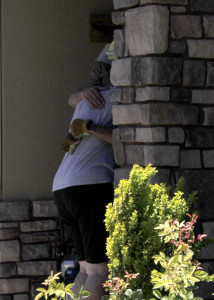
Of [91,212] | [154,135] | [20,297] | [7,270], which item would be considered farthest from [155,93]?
[20,297]

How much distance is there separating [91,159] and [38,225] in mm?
1372

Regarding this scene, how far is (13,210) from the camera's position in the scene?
20.4 ft

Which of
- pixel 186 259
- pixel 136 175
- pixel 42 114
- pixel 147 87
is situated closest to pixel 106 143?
pixel 147 87

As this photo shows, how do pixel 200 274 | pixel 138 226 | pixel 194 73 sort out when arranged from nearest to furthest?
pixel 200 274 → pixel 138 226 → pixel 194 73

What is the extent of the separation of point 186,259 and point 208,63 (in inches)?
78.5

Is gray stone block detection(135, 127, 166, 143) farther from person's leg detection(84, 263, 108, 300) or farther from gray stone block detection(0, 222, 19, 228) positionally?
gray stone block detection(0, 222, 19, 228)

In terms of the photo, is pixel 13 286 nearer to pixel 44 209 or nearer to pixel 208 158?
pixel 44 209

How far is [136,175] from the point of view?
338 centimetres

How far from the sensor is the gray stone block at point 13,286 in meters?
6.23

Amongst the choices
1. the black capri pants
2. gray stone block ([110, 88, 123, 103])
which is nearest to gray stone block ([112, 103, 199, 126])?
gray stone block ([110, 88, 123, 103])

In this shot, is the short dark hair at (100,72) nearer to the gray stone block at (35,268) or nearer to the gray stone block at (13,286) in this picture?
the gray stone block at (35,268)

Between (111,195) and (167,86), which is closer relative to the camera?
(167,86)

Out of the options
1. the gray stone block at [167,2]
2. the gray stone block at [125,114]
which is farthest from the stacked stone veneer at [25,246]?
the gray stone block at [167,2]

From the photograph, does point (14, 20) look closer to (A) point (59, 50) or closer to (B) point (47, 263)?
(A) point (59, 50)
